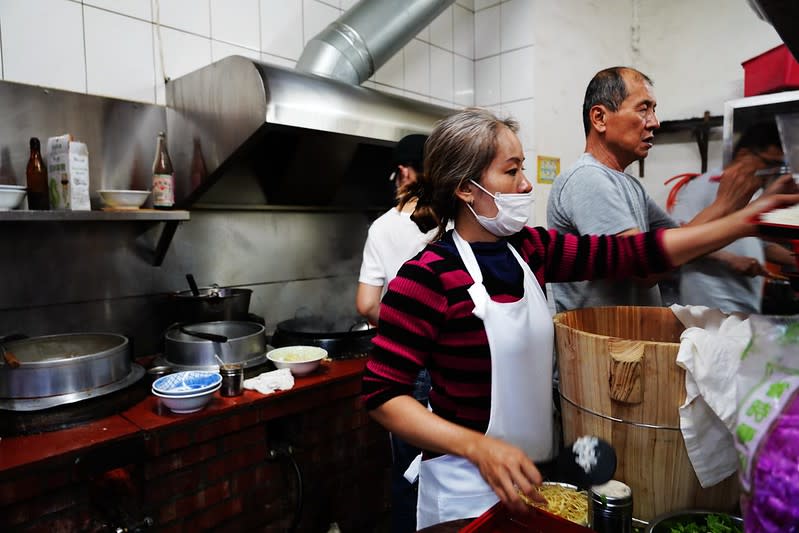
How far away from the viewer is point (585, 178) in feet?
5.75

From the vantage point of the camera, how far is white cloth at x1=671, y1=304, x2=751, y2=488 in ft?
3.32

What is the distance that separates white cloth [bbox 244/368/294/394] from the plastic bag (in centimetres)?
174

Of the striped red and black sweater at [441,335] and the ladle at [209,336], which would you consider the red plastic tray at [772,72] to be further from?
the ladle at [209,336]

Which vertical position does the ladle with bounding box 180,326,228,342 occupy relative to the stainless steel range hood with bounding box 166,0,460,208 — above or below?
below

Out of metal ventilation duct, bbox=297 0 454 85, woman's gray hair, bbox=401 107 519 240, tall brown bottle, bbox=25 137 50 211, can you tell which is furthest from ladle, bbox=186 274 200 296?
woman's gray hair, bbox=401 107 519 240

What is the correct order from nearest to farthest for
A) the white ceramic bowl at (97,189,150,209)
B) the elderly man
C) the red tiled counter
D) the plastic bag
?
1. the plastic bag
2. the red tiled counter
3. the elderly man
4. the white ceramic bowl at (97,189,150,209)

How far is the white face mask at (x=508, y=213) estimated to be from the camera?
131cm

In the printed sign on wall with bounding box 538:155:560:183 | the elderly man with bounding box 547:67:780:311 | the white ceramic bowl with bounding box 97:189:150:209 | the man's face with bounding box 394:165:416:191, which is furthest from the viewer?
the printed sign on wall with bounding box 538:155:560:183

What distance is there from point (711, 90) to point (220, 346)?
3905 mm

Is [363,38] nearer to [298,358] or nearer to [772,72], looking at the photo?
[298,358]

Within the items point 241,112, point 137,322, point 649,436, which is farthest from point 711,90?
point 137,322

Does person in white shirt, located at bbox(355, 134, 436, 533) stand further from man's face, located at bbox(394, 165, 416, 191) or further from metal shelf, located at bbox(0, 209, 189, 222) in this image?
metal shelf, located at bbox(0, 209, 189, 222)

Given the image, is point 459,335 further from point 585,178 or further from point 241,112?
point 241,112

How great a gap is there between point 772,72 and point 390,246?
2.63 metres
